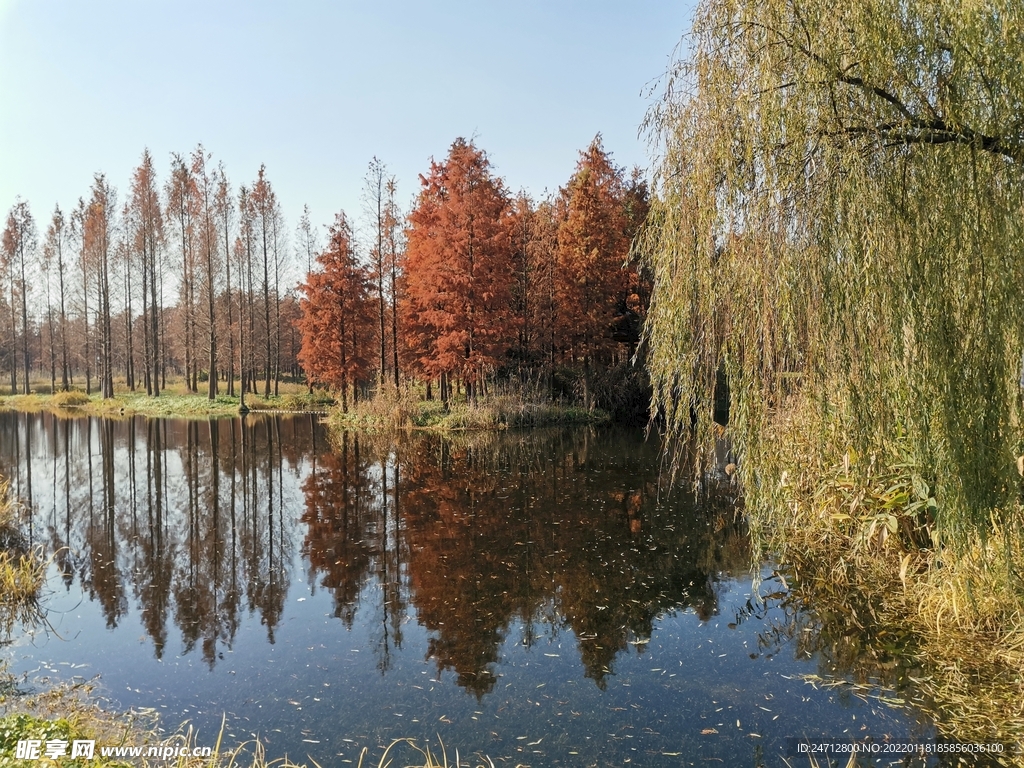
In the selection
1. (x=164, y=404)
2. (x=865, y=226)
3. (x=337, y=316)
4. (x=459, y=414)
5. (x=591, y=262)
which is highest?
(x=591, y=262)

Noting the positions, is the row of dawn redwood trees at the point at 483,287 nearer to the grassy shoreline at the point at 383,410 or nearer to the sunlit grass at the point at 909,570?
the grassy shoreline at the point at 383,410

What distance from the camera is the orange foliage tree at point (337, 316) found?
95.4ft

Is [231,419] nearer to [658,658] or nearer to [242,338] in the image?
[242,338]

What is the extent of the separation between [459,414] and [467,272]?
16.1ft

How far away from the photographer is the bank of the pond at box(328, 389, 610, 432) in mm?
22688

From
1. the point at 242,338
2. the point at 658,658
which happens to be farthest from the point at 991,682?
the point at 242,338

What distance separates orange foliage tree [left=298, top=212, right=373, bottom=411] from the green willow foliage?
25564 millimetres

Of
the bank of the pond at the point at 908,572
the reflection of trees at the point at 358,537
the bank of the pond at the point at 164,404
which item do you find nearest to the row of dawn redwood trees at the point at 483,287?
the bank of the pond at the point at 164,404

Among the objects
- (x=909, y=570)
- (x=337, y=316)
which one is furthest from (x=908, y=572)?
(x=337, y=316)

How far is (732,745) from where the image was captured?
4438mm

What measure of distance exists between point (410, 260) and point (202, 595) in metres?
19.9

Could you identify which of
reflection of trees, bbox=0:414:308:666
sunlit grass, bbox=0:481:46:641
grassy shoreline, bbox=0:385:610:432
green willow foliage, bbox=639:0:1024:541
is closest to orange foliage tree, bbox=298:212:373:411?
grassy shoreline, bbox=0:385:610:432

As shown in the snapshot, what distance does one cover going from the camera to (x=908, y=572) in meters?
6.57

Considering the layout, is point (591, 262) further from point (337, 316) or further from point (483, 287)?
point (337, 316)
